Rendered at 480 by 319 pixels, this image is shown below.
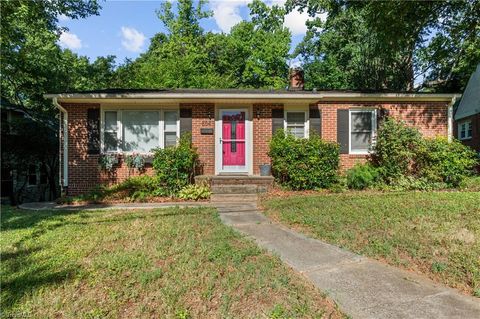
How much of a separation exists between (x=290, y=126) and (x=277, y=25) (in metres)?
21.7

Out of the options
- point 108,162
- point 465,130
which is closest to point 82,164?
point 108,162

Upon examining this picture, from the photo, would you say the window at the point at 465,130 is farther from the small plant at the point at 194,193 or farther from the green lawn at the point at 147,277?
the green lawn at the point at 147,277

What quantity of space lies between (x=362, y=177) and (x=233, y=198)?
3807 millimetres

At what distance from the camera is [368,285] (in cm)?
293

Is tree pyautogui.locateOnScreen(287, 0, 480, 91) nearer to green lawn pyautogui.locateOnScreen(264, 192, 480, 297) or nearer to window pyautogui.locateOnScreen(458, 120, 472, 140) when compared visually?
window pyautogui.locateOnScreen(458, 120, 472, 140)

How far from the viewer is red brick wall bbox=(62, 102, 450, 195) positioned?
9.13 meters

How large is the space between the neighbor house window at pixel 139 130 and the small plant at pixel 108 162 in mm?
270

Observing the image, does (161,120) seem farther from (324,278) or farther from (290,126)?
(324,278)

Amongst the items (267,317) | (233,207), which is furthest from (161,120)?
(267,317)

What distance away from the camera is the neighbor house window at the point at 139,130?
9.34 meters

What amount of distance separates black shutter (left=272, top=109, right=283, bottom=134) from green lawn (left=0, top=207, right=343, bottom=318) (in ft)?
17.4

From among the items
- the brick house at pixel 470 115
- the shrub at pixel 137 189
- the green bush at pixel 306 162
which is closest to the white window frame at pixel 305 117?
the green bush at pixel 306 162

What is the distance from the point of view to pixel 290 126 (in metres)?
9.66

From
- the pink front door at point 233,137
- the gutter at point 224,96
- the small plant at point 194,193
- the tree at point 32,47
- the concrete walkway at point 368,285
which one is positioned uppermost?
the tree at point 32,47
